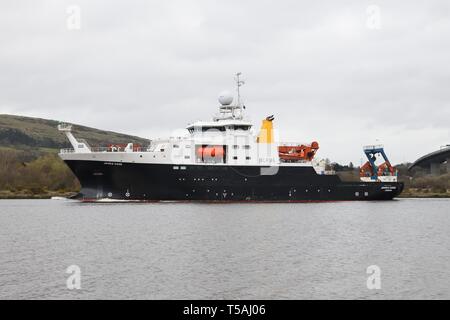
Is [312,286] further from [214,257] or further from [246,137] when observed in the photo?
[246,137]

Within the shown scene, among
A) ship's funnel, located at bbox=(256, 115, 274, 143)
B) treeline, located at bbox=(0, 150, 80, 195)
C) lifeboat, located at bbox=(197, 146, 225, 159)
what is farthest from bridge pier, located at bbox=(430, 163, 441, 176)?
lifeboat, located at bbox=(197, 146, 225, 159)

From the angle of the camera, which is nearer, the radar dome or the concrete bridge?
the radar dome

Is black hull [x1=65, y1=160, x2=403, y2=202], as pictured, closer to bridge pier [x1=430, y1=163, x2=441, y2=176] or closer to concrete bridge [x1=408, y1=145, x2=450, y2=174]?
concrete bridge [x1=408, y1=145, x2=450, y2=174]

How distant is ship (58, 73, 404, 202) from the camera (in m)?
63.0

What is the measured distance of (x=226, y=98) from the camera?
74.0 meters

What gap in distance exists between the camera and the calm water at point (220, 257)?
2212 cm

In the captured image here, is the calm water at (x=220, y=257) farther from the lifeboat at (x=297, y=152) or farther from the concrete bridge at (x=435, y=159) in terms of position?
the concrete bridge at (x=435, y=159)

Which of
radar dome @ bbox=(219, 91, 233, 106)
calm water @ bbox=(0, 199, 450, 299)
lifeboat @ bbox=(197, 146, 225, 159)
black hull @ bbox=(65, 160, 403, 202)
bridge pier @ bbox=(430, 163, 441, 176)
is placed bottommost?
calm water @ bbox=(0, 199, 450, 299)

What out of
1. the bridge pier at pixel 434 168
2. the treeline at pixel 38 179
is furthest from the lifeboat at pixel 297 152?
the bridge pier at pixel 434 168

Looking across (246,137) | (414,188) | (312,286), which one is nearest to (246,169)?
(246,137)

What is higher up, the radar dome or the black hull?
the radar dome

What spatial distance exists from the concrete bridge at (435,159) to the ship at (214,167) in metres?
82.0
